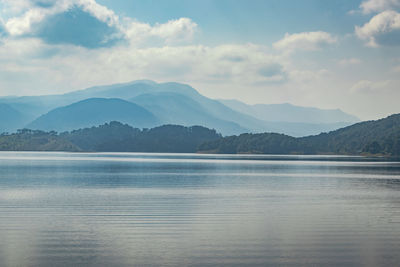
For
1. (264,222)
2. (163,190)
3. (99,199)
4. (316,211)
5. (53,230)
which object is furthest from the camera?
(163,190)

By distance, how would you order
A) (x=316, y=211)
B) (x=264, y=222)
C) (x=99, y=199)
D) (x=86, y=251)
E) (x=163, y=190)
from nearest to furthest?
(x=86, y=251)
(x=264, y=222)
(x=316, y=211)
(x=99, y=199)
(x=163, y=190)

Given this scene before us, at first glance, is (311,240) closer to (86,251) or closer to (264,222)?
(264,222)

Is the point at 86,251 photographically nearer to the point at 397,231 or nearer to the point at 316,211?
the point at 397,231

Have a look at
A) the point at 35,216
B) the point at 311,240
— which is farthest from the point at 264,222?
the point at 35,216

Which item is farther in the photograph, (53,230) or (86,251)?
(53,230)

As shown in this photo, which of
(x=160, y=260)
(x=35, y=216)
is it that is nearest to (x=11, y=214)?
(x=35, y=216)

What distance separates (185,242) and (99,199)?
28.8m

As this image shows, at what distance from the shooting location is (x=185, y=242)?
3288cm

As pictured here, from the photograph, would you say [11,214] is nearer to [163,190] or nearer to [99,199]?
[99,199]

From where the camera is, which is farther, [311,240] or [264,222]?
[264,222]

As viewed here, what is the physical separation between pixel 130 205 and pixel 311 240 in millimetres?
23790

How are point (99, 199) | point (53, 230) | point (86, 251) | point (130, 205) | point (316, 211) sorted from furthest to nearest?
1. point (99, 199)
2. point (130, 205)
3. point (316, 211)
4. point (53, 230)
5. point (86, 251)

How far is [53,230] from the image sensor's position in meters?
37.3

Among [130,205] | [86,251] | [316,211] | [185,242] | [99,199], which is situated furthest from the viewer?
[99,199]
